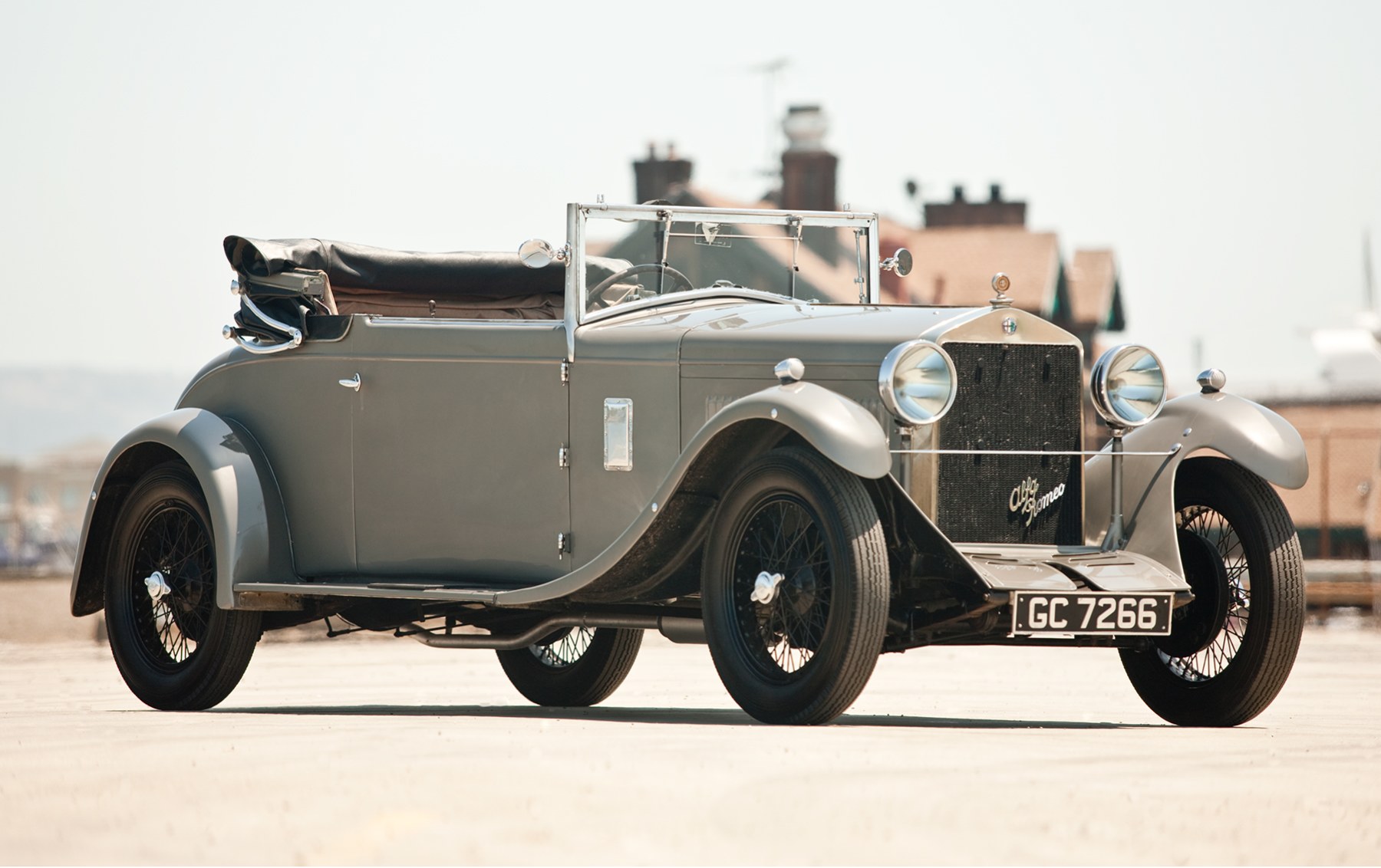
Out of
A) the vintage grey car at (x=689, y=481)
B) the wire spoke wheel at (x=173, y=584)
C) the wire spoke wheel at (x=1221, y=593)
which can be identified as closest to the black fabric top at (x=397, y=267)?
the vintage grey car at (x=689, y=481)

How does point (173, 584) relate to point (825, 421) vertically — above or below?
below

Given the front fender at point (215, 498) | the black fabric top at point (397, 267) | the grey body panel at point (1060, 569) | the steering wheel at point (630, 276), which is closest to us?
the grey body panel at point (1060, 569)

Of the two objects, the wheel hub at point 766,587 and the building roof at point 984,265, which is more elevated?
the building roof at point 984,265

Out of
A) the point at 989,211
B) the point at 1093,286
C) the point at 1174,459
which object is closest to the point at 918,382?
the point at 1174,459

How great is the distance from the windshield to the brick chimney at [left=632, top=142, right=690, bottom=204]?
2625cm

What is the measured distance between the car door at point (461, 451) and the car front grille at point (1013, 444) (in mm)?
1591

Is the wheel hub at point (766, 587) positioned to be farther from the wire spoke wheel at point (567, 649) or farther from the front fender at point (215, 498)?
the wire spoke wheel at point (567, 649)

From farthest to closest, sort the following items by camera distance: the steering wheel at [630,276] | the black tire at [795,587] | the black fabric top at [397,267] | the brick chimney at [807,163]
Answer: the brick chimney at [807,163] → the black fabric top at [397,267] → the steering wheel at [630,276] → the black tire at [795,587]

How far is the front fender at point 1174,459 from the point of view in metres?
7.18

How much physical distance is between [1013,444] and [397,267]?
3.12 metres

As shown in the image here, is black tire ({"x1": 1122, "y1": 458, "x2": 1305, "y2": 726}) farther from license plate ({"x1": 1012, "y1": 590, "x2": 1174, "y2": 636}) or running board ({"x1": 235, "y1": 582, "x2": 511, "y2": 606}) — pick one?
running board ({"x1": 235, "y1": 582, "x2": 511, "y2": 606})

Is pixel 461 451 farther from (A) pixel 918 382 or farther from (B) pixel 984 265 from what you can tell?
(B) pixel 984 265

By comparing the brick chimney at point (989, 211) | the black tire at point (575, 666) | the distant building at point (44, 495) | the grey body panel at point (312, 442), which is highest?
the brick chimney at point (989, 211)

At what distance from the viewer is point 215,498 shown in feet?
26.6
